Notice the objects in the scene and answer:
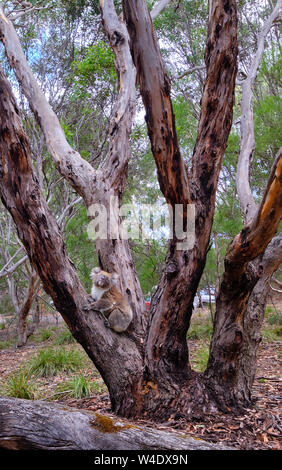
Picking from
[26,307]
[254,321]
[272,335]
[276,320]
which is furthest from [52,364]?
[276,320]

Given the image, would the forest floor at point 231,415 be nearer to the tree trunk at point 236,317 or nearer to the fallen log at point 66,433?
the tree trunk at point 236,317

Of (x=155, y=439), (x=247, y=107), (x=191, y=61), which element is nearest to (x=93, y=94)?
(x=191, y=61)

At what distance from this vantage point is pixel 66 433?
2.25m

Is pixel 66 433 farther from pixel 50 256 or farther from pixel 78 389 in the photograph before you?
pixel 78 389

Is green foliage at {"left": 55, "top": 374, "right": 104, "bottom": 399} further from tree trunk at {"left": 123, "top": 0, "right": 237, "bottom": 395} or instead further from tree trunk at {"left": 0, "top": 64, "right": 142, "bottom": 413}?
tree trunk at {"left": 123, "top": 0, "right": 237, "bottom": 395}

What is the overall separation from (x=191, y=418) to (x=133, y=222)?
28.2 feet

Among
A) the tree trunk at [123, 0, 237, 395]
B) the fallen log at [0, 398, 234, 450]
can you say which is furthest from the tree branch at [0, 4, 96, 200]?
the fallen log at [0, 398, 234, 450]

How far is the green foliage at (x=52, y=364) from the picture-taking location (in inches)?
268

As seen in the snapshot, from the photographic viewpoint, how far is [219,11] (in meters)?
3.13

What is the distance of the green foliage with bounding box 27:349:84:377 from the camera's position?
680 cm

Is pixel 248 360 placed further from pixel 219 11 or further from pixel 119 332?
pixel 219 11

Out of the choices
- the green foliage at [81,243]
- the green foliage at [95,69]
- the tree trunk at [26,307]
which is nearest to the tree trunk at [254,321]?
the green foliage at [95,69]

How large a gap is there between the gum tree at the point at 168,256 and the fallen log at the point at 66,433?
1147mm

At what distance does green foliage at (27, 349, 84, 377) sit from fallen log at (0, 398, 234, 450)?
4694mm
